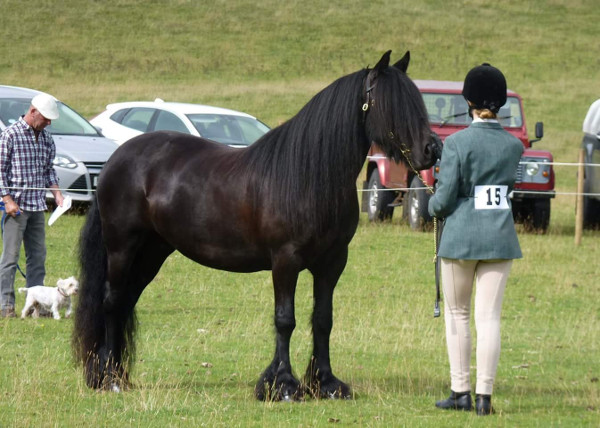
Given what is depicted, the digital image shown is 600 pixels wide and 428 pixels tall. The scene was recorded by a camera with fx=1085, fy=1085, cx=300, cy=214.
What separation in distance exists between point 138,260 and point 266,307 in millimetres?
3295

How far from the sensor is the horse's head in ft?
20.9

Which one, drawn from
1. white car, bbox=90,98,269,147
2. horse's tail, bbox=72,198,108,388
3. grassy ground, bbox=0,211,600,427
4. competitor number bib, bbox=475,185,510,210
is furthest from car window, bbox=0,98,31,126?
competitor number bib, bbox=475,185,510,210

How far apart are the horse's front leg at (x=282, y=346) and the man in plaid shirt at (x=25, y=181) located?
360cm

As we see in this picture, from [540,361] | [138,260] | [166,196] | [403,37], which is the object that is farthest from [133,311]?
[403,37]

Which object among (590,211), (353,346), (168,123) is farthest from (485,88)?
(590,211)

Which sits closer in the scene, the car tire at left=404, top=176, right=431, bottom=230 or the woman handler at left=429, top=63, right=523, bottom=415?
the woman handler at left=429, top=63, right=523, bottom=415

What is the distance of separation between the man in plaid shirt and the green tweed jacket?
4.44 meters

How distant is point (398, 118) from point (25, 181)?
440cm

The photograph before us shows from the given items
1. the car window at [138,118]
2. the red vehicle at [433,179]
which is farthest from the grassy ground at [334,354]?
the car window at [138,118]

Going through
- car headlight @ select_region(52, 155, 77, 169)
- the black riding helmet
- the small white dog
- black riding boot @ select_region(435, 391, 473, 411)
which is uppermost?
the black riding helmet

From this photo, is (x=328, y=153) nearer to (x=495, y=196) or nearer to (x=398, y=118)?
(x=398, y=118)

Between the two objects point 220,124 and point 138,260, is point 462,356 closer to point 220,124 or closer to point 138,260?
point 138,260

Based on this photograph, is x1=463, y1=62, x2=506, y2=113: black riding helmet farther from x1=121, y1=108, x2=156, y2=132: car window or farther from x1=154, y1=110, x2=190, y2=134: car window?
x1=121, y1=108, x2=156, y2=132: car window

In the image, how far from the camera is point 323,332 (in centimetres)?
690
